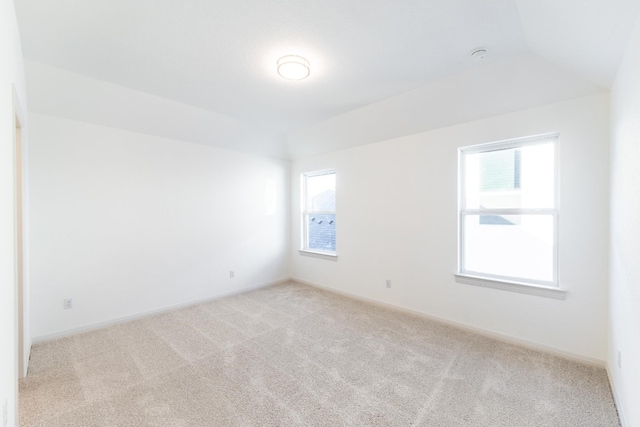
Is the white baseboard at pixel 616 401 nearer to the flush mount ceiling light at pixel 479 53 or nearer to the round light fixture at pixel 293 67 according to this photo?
the flush mount ceiling light at pixel 479 53

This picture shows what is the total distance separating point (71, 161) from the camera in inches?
113

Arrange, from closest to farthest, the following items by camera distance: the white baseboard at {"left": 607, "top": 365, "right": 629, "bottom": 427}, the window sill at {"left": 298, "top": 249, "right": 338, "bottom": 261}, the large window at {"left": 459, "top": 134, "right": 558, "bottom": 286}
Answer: the white baseboard at {"left": 607, "top": 365, "right": 629, "bottom": 427} → the large window at {"left": 459, "top": 134, "right": 558, "bottom": 286} → the window sill at {"left": 298, "top": 249, "right": 338, "bottom": 261}

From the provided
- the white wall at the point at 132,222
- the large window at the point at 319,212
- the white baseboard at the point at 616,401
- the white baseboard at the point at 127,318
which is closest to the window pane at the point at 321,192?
the large window at the point at 319,212

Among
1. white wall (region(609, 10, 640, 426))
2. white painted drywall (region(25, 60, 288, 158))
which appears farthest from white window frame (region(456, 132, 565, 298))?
white painted drywall (region(25, 60, 288, 158))

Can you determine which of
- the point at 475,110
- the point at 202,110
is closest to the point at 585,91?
the point at 475,110

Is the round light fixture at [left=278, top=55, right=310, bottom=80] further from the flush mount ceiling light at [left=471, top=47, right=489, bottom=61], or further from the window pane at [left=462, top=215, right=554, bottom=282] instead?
the window pane at [left=462, top=215, right=554, bottom=282]

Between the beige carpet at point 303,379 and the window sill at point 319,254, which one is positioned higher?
the window sill at point 319,254

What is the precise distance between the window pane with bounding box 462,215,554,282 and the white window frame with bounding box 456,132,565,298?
0.04 meters

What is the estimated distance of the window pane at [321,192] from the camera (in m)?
4.54

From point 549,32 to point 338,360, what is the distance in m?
2.92

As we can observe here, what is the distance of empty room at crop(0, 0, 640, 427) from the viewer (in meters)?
1.69

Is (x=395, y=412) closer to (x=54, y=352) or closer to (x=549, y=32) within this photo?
(x=549, y=32)

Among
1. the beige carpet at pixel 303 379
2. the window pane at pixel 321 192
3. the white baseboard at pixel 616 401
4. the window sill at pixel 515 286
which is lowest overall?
the beige carpet at pixel 303 379

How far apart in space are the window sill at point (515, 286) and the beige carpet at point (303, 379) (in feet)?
1.79
